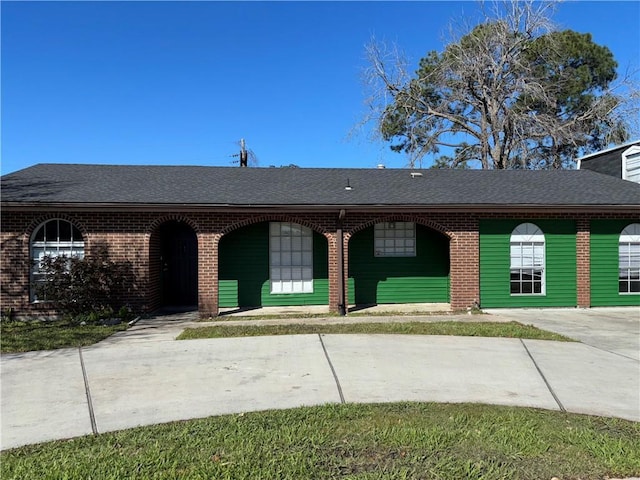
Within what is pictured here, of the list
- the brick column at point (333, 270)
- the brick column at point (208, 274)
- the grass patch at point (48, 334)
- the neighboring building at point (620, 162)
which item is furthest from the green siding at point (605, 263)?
the grass patch at point (48, 334)

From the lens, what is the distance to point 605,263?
12664 mm

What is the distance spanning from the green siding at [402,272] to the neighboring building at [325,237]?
1.1 inches

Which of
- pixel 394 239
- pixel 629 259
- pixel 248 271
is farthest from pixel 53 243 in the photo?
pixel 629 259

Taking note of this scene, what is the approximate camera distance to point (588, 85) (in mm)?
26797

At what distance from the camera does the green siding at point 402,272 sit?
13.1 m

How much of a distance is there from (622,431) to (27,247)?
37.4 ft

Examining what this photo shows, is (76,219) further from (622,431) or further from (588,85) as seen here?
(588,85)

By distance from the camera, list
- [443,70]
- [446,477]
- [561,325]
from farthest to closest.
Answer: [443,70] → [561,325] → [446,477]

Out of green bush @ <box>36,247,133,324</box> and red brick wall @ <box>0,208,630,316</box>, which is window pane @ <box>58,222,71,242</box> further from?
green bush @ <box>36,247,133,324</box>

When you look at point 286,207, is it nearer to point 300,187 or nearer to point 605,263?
point 300,187

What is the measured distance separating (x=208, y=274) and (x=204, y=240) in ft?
2.62

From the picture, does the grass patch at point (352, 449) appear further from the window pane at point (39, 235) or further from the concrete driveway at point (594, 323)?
the window pane at point (39, 235)

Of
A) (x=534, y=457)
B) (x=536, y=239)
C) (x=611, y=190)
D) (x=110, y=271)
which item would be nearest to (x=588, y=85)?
(x=611, y=190)

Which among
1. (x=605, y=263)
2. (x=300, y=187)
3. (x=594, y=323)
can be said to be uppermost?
(x=300, y=187)
